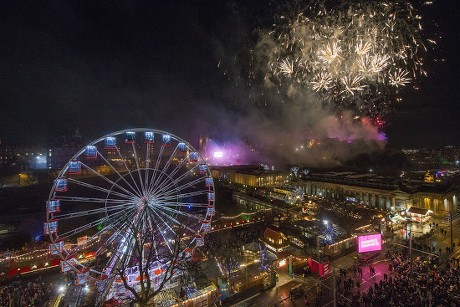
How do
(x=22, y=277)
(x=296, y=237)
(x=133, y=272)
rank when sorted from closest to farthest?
(x=133, y=272) → (x=22, y=277) → (x=296, y=237)

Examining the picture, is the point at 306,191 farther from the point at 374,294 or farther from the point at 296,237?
the point at 374,294

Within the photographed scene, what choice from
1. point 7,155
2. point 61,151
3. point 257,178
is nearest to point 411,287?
point 257,178

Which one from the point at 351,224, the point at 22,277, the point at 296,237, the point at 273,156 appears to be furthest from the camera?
the point at 273,156

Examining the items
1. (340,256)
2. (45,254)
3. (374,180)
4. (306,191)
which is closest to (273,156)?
(306,191)

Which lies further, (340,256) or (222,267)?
(340,256)

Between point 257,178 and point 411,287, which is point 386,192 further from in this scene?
point 257,178

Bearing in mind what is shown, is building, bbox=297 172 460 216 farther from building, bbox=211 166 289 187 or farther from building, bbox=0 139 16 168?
building, bbox=0 139 16 168

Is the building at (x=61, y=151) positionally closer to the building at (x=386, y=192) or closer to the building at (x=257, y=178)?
the building at (x=257, y=178)
